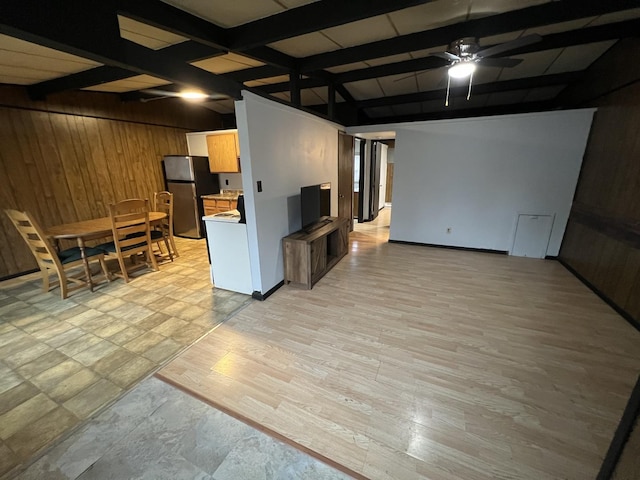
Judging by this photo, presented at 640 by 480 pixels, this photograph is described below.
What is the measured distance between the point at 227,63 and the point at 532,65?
14.5ft

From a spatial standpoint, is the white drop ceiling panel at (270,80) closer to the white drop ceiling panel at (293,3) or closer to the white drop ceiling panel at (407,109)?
the white drop ceiling panel at (293,3)

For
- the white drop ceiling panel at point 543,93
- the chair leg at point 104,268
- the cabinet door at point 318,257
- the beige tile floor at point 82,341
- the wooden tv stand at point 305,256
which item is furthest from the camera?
the white drop ceiling panel at point 543,93

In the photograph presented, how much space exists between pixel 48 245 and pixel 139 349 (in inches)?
77.0

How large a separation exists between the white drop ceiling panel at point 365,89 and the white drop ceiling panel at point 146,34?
9.87 feet

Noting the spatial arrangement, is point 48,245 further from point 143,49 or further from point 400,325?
point 400,325

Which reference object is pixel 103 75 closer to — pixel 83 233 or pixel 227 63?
pixel 227 63

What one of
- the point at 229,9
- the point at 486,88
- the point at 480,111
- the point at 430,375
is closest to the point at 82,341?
the point at 430,375

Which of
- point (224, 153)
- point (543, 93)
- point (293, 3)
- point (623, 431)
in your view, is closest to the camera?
point (623, 431)

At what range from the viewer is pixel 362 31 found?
2641 mm

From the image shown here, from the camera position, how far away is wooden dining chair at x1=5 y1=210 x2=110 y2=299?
284 cm

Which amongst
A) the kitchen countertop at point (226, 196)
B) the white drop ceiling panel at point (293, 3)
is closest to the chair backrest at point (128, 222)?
the kitchen countertop at point (226, 196)

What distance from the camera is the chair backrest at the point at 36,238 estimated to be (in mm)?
2793

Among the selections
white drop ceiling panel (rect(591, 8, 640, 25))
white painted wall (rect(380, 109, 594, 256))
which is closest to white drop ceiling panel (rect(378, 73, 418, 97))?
white painted wall (rect(380, 109, 594, 256))

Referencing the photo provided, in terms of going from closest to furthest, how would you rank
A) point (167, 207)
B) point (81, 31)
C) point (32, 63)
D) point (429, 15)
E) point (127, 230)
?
point (81, 31)
point (429, 15)
point (32, 63)
point (127, 230)
point (167, 207)
